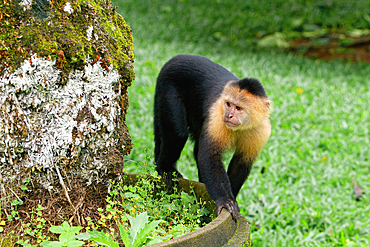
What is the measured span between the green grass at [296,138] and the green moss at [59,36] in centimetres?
91

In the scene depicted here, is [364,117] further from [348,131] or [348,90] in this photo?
[348,90]

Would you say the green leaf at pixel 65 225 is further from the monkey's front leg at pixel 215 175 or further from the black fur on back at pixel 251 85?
the black fur on back at pixel 251 85

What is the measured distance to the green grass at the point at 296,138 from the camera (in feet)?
13.4

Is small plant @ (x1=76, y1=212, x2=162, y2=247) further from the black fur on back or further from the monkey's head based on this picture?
the black fur on back

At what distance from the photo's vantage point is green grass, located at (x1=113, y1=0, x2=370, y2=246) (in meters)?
4.08

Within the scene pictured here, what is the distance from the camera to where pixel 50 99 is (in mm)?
2055

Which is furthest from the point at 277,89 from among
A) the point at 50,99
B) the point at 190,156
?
the point at 50,99

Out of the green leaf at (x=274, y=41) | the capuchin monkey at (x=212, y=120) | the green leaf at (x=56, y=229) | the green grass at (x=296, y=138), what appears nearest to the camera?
the green leaf at (x=56, y=229)

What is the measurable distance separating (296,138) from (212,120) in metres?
3.12

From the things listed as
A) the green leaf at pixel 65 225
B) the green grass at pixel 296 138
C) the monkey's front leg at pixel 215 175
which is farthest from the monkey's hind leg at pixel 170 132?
the green leaf at pixel 65 225

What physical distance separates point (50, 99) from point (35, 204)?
59 centimetres

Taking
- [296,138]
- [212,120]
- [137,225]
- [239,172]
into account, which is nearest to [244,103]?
[212,120]

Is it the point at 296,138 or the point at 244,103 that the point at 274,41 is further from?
the point at 244,103

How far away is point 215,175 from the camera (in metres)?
2.82
